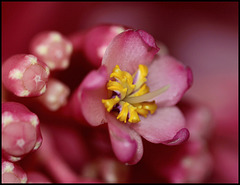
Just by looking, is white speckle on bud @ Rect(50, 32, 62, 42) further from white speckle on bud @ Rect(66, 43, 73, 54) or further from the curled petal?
the curled petal

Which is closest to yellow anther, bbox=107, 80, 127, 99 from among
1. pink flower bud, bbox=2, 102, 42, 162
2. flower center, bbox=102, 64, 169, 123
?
flower center, bbox=102, 64, 169, 123

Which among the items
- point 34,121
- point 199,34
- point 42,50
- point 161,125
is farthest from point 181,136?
point 199,34

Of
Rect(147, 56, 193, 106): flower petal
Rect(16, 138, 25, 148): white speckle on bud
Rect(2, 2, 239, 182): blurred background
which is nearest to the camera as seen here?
Rect(16, 138, 25, 148): white speckle on bud

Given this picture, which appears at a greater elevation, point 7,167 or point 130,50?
point 130,50

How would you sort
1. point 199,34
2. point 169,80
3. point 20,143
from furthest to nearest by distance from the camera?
point 199,34, point 169,80, point 20,143

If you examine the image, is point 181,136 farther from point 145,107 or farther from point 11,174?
point 11,174

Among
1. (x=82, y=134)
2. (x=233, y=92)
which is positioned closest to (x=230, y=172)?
(x=233, y=92)

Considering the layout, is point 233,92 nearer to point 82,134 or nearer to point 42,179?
point 82,134
